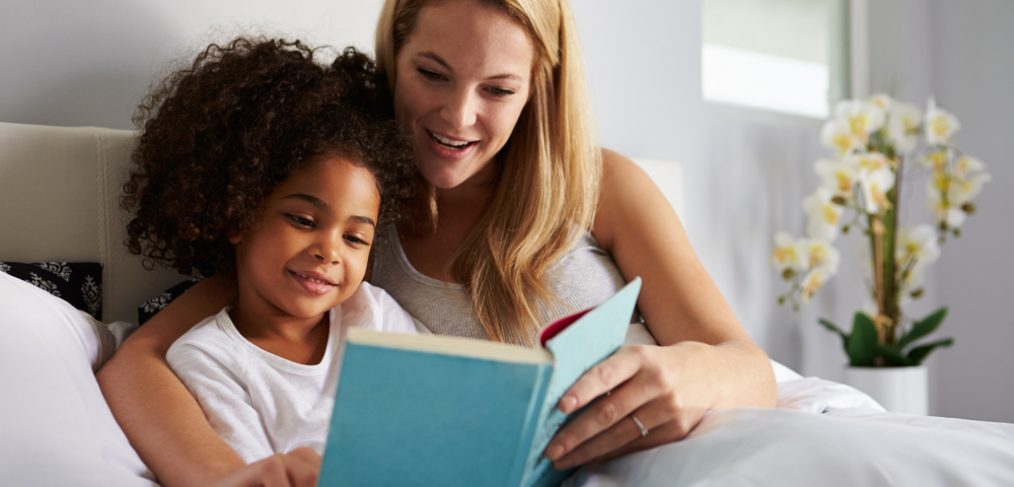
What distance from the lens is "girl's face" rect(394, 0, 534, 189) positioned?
1367mm

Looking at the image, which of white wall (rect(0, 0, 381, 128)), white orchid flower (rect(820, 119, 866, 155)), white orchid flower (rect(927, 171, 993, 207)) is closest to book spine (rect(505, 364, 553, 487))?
white wall (rect(0, 0, 381, 128))

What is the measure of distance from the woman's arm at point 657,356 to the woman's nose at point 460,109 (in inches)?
12.5

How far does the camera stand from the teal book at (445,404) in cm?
68

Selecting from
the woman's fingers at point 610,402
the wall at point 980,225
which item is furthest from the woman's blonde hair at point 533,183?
the wall at point 980,225

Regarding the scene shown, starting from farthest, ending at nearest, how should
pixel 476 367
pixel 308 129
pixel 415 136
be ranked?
pixel 415 136 < pixel 308 129 < pixel 476 367

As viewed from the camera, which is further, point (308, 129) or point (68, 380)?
point (308, 129)

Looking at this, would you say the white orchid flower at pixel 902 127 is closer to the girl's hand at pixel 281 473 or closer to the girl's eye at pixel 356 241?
the girl's eye at pixel 356 241

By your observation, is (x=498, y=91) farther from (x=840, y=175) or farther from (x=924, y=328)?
(x=924, y=328)

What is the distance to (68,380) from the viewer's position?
0.97 m

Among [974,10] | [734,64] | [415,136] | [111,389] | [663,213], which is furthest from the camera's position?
[974,10]

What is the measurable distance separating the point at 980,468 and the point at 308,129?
0.90 m

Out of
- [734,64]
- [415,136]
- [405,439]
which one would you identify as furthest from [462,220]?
[734,64]

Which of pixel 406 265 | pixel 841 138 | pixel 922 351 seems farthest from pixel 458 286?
pixel 922 351

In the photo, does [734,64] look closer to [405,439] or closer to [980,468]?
[980,468]
